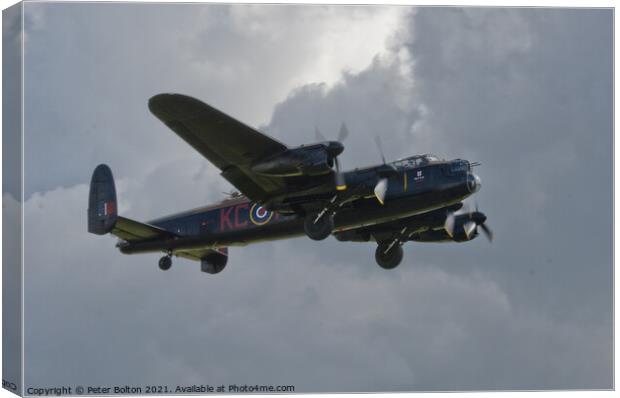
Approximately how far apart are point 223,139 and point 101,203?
5.45 meters

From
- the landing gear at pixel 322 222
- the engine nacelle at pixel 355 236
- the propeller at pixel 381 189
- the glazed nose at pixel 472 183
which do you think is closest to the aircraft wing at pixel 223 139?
the landing gear at pixel 322 222

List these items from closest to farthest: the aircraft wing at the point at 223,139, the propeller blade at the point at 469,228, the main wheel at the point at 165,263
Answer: the aircraft wing at the point at 223,139 < the propeller blade at the point at 469,228 < the main wheel at the point at 165,263

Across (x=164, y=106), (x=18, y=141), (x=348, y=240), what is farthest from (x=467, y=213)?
(x=18, y=141)

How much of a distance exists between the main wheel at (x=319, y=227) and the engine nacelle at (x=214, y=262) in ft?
19.3

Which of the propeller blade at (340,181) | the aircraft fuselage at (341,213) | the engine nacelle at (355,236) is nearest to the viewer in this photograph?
the propeller blade at (340,181)

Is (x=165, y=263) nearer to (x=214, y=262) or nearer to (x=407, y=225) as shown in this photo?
(x=214, y=262)

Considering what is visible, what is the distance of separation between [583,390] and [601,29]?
9355mm

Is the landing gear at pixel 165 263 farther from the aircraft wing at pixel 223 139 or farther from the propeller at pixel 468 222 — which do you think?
the propeller at pixel 468 222

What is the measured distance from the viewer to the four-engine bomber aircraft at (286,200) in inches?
1023

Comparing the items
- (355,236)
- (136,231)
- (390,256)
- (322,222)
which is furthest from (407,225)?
(136,231)

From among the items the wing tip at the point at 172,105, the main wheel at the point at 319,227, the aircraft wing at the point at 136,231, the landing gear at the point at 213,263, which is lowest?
the main wheel at the point at 319,227

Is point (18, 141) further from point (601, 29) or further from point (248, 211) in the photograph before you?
point (601, 29)

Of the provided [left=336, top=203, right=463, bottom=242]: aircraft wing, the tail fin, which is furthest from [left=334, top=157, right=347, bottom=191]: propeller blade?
the tail fin

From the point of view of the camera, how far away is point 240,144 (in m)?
26.5
